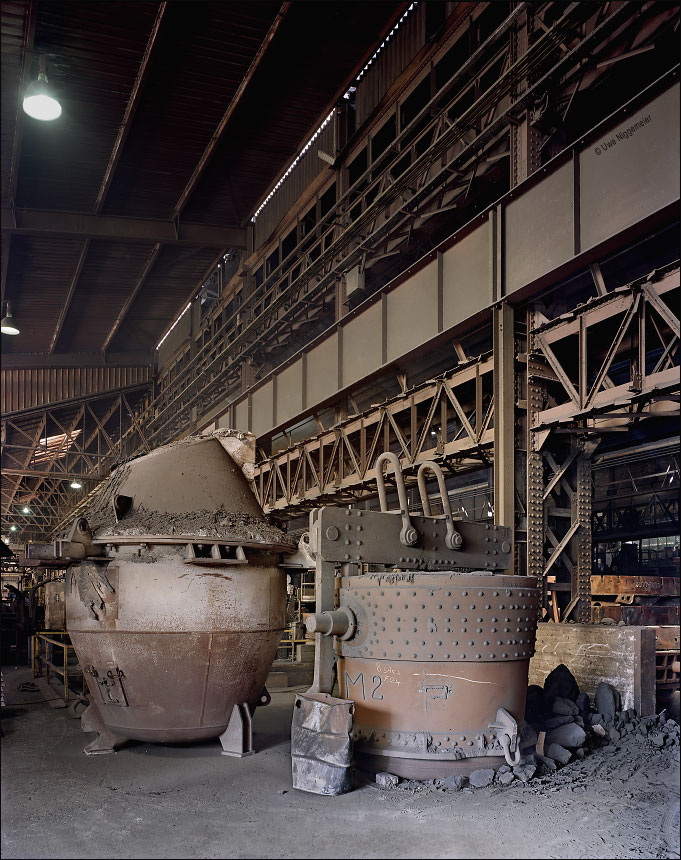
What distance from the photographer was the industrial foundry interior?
535 centimetres

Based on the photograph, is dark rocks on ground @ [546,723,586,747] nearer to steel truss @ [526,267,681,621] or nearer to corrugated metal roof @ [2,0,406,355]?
steel truss @ [526,267,681,621]

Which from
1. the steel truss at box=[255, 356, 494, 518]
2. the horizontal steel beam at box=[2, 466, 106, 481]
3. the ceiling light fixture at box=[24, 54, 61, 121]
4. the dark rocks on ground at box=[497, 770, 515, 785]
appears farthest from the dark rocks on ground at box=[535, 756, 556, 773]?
the horizontal steel beam at box=[2, 466, 106, 481]

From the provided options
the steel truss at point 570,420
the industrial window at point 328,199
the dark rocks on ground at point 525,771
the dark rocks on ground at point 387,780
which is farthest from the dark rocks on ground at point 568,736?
the industrial window at point 328,199

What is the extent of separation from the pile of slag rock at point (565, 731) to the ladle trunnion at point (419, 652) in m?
0.17

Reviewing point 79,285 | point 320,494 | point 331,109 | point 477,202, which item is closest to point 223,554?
point 320,494

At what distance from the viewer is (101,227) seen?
15.4 meters

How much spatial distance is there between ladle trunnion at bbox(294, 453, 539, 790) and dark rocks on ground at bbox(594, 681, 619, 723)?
1.30 metres

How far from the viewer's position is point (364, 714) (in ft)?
19.2

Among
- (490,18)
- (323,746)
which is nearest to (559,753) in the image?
(323,746)

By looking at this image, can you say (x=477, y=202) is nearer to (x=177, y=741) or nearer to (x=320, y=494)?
(x=320, y=494)

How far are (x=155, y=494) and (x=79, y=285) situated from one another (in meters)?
13.4

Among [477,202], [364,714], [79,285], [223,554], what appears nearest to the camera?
[364,714]

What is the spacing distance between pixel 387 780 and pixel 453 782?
1.69ft

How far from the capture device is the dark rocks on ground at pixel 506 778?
17.4 feet
